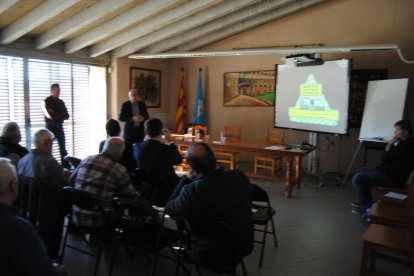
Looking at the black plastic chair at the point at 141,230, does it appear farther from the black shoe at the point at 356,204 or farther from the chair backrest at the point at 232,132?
the chair backrest at the point at 232,132

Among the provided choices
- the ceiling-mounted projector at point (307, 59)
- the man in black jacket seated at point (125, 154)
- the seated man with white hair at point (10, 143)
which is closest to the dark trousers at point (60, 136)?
the man in black jacket seated at point (125, 154)

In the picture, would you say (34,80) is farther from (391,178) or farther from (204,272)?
(391,178)

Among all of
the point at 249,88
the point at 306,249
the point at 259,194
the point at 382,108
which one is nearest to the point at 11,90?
the point at 249,88

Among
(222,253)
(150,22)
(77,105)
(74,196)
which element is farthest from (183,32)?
(222,253)

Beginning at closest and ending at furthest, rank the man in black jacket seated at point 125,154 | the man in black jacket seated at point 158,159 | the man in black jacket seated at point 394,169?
the man in black jacket seated at point 158,159, the man in black jacket seated at point 125,154, the man in black jacket seated at point 394,169

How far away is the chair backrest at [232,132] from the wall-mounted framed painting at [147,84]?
1.96m

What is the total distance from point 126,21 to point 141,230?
3.65 m

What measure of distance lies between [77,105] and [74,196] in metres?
4.55

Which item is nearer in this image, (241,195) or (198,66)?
(241,195)

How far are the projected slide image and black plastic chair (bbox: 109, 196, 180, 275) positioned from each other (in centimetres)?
385

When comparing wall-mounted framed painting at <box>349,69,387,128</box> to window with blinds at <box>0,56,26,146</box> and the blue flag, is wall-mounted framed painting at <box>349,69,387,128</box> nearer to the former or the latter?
the blue flag

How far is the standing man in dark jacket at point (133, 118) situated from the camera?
543cm

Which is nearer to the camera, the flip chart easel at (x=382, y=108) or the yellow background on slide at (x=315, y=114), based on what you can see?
the flip chart easel at (x=382, y=108)

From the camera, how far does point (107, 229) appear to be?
8.37 feet
